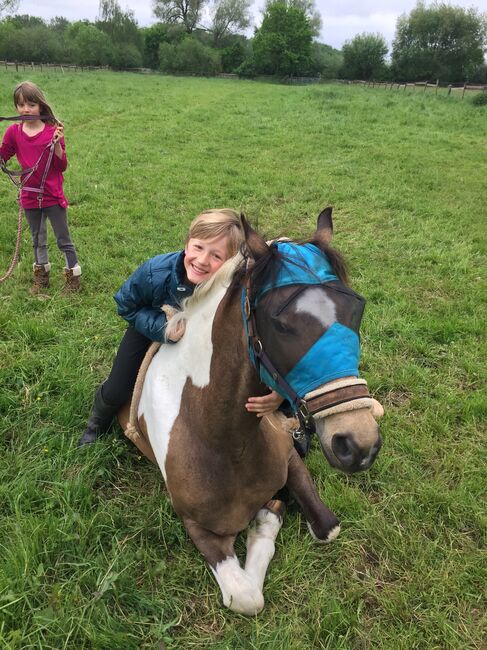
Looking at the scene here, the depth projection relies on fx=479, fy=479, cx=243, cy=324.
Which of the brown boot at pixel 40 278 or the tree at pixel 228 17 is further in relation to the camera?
the tree at pixel 228 17

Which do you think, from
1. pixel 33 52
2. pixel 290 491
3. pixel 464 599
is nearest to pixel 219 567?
pixel 290 491

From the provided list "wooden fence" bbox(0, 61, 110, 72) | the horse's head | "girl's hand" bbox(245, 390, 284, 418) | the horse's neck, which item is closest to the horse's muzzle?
the horse's head

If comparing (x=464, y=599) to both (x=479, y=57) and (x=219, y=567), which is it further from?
(x=479, y=57)

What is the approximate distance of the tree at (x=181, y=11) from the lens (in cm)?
7712

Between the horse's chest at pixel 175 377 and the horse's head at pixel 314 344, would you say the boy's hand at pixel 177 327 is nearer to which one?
the horse's chest at pixel 175 377

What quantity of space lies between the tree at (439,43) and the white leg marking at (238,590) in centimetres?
5217

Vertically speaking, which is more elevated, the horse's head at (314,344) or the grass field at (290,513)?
the horse's head at (314,344)

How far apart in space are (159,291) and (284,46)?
65954 millimetres

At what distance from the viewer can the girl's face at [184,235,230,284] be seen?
8.13ft

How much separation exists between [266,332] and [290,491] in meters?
1.51

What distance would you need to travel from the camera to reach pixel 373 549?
276 cm

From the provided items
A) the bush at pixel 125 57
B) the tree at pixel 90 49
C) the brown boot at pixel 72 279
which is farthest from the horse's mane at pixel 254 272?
the bush at pixel 125 57

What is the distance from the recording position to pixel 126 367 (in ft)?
10.2

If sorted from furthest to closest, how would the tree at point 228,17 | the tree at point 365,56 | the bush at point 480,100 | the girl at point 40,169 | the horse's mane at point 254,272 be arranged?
1. the tree at point 228,17
2. the tree at point 365,56
3. the bush at point 480,100
4. the girl at point 40,169
5. the horse's mane at point 254,272
